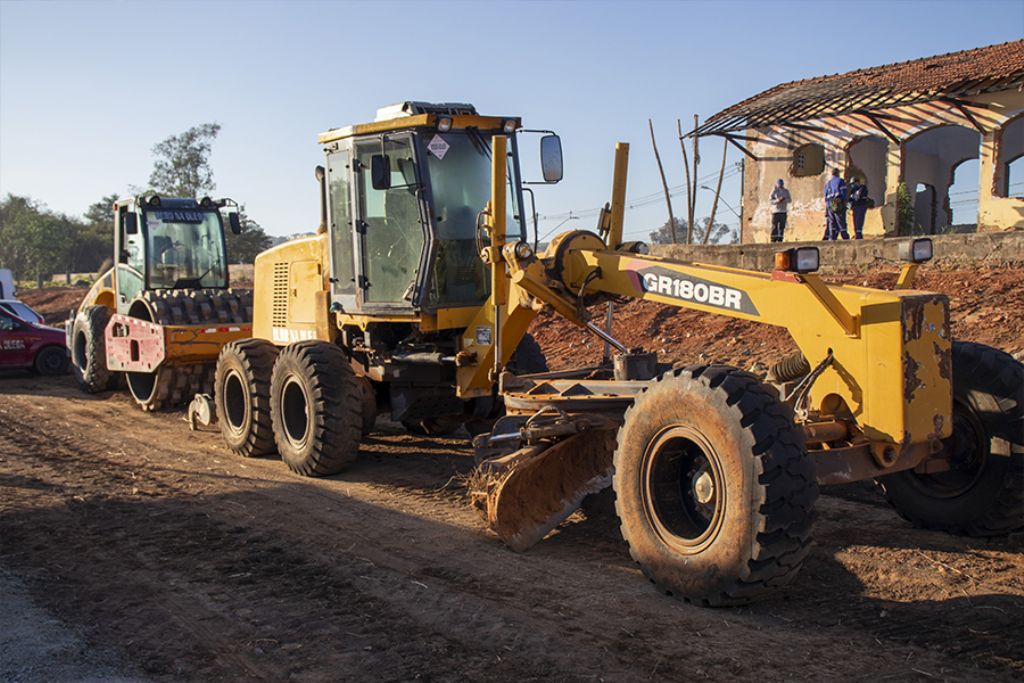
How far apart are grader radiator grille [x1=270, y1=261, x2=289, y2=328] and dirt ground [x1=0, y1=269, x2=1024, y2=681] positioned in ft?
7.21

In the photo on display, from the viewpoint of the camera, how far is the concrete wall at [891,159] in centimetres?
1898

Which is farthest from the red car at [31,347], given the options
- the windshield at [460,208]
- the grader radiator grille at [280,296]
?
the windshield at [460,208]

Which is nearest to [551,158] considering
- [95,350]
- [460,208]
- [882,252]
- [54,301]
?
[460,208]

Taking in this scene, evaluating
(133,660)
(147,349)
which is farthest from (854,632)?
(147,349)

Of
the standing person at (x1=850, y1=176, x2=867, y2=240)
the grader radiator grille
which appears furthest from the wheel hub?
the standing person at (x1=850, y1=176, x2=867, y2=240)

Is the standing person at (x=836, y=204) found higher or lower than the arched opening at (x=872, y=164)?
lower

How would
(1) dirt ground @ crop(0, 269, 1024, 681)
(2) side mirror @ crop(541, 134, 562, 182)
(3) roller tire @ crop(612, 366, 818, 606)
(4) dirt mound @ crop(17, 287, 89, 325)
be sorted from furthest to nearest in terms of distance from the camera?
(4) dirt mound @ crop(17, 287, 89, 325), (2) side mirror @ crop(541, 134, 562, 182), (3) roller tire @ crop(612, 366, 818, 606), (1) dirt ground @ crop(0, 269, 1024, 681)

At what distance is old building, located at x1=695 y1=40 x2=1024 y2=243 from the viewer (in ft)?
61.9

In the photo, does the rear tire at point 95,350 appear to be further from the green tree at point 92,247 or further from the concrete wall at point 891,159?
the green tree at point 92,247

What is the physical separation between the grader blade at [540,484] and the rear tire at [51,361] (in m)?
14.3

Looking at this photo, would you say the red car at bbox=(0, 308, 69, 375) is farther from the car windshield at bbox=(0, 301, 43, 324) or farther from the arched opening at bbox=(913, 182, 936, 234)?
the arched opening at bbox=(913, 182, 936, 234)

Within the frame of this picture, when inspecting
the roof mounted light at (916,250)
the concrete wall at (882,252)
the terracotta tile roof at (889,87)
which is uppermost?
the terracotta tile roof at (889,87)

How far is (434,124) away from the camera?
A: 820 cm

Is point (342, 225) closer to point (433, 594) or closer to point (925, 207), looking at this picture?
point (433, 594)
